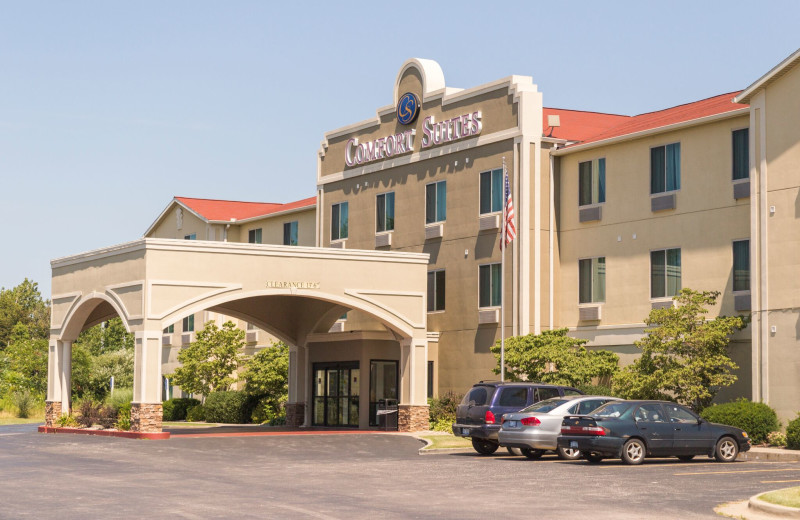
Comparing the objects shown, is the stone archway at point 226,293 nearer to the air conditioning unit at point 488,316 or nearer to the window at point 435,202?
the air conditioning unit at point 488,316

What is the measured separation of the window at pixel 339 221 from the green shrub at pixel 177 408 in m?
10.2

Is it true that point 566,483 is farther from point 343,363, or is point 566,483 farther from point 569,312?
point 343,363

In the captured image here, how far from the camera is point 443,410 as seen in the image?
4056 cm

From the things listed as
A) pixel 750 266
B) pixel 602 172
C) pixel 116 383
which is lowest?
pixel 116 383

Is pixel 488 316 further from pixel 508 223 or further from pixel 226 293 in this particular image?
pixel 226 293

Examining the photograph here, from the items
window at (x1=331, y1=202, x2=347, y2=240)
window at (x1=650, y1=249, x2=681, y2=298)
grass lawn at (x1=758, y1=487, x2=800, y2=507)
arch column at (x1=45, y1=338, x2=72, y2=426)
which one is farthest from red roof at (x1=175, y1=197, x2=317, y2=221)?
grass lawn at (x1=758, y1=487, x2=800, y2=507)

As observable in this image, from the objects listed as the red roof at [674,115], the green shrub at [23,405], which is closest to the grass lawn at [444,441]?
the red roof at [674,115]

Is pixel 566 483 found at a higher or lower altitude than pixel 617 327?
lower

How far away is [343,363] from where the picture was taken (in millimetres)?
43156

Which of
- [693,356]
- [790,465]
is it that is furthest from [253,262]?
[790,465]

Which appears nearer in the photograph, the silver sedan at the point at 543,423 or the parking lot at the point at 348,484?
the parking lot at the point at 348,484

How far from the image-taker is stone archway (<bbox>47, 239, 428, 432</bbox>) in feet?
117

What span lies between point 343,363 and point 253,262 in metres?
7.26

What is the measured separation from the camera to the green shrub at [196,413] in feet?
164
